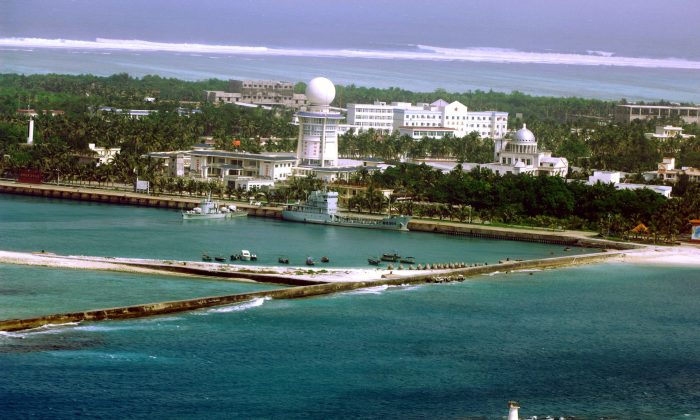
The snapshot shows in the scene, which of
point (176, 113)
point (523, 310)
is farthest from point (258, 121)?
point (523, 310)

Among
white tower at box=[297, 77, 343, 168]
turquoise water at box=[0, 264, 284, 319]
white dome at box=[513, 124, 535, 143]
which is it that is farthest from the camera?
white dome at box=[513, 124, 535, 143]

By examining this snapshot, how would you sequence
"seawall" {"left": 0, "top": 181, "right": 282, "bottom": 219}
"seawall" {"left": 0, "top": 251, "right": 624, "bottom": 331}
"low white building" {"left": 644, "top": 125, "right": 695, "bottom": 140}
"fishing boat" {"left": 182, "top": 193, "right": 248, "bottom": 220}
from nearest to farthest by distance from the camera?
"seawall" {"left": 0, "top": 251, "right": 624, "bottom": 331} → "fishing boat" {"left": 182, "top": 193, "right": 248, "bottom": 220} → "seawall" {"left": 0, "top": 181, "right": 282, "bottom": 219} → "low white building" {"left": 644, "top": 125, "right": 695, "bottom": 140}

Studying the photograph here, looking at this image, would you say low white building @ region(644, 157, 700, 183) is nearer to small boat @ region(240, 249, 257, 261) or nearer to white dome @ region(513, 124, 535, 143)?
white dome @ region(513, 124, 535, 143)

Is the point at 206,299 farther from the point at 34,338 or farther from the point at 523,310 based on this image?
the point at 523,310

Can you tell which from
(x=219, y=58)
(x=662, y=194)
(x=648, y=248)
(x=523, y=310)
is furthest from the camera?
(x=219, y=58)

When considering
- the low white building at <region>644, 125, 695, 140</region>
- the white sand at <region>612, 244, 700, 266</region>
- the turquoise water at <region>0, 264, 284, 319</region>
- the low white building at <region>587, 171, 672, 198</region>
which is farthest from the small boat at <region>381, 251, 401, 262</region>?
→ the low white building at <region>644, 125, 695, 140</region>

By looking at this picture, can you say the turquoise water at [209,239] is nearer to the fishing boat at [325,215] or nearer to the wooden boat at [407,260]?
the wooden boat at [407,260]
